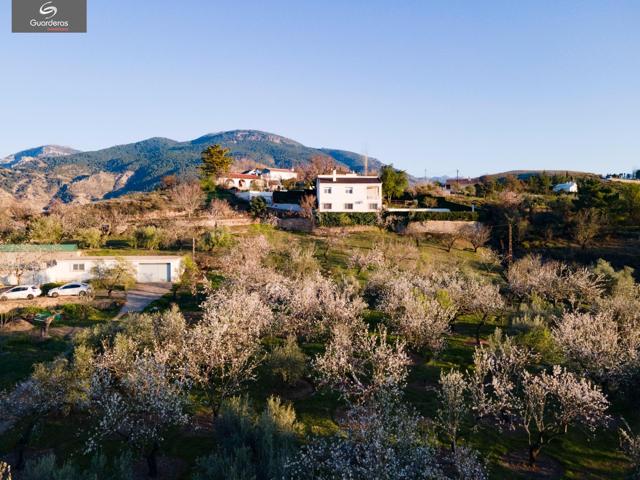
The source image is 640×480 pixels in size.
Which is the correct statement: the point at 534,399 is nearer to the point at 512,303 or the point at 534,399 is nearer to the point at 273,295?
the point at 273,295

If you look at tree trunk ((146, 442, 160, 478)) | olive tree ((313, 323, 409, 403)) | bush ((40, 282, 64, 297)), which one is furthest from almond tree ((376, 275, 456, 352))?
bush ((40, 282, 64, 297))

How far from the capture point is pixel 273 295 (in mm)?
32312

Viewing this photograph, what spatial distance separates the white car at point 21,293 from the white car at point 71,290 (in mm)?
1213

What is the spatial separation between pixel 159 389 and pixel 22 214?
7039cm

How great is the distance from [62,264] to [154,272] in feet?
31.6

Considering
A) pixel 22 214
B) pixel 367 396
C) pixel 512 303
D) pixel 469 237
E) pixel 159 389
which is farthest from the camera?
pixel 22 214

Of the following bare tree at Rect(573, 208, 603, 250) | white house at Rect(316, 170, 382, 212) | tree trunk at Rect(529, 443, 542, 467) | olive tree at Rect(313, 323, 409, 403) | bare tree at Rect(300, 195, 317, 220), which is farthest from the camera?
white house at Rect(316, 170, 382, 212)

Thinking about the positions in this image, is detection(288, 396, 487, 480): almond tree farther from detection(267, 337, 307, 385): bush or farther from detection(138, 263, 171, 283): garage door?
detection(138, 263, 171, 283): garage door

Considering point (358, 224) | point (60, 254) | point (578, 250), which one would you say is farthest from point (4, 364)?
point (578, 250)

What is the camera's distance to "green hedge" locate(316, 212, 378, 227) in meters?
69.2

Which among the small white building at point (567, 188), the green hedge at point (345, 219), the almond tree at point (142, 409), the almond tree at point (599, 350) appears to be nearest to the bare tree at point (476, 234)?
the green hedge at point (345, 219)

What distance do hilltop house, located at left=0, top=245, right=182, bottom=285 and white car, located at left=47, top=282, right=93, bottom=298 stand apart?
368 centimetres

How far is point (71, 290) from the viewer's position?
41.6m

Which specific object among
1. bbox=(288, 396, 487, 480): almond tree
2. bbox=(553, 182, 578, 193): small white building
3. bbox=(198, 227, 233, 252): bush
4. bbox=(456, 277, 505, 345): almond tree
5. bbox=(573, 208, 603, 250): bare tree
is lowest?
bbox=(288, 396, 487, 480): almond tree
